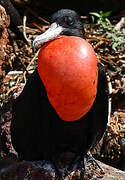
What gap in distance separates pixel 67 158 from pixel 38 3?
6.82ft

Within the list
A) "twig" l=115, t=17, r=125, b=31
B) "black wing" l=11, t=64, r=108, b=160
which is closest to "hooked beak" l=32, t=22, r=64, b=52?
"black wing" l=11, t=64, r=108, b=160

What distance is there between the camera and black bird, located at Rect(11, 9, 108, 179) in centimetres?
237

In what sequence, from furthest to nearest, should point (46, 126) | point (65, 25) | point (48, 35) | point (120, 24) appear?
point (120, 24)
point (46, 126)
point (65, 25)
point (48, 35)

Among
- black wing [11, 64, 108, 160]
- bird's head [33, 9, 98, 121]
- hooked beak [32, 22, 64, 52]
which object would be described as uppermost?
hooked beak [32, 22, 64, 52]

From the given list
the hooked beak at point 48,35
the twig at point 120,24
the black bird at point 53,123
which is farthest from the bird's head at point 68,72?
the twig at point 120,24

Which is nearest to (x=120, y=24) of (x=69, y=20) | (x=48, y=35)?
(x=69, y=20)

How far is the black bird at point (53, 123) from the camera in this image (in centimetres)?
237

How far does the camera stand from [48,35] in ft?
7.02

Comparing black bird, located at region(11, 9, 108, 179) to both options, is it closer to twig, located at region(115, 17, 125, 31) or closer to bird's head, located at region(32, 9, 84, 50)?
bird's head, located at region(32, 9, 84, 50)

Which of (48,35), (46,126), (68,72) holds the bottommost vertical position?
(46,126)

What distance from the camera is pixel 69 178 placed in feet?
8.44

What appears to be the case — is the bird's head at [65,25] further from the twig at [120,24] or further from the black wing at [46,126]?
the twig at [120,24]

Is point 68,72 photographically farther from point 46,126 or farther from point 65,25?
point 46,126

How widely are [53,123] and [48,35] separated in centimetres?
52
